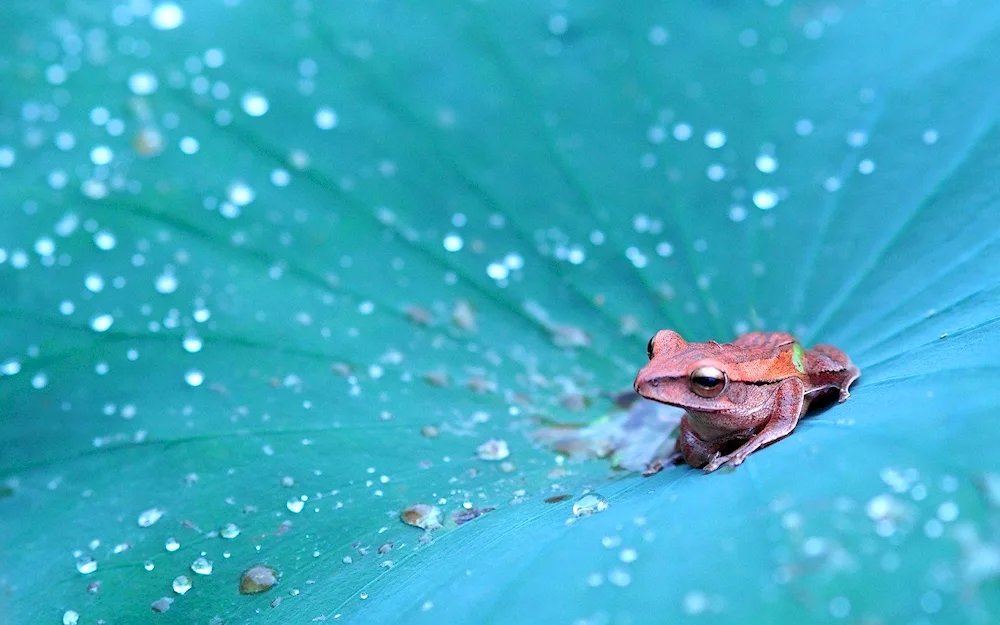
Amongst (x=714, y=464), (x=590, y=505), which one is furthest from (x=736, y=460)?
(x=590, y=505)

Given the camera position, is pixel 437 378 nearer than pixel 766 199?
Yes

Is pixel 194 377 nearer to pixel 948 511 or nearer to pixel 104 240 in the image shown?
pixel 104 240

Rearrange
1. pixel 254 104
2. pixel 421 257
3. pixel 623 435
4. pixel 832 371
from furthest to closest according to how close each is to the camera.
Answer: pixel 254 104
pixel 421 257
pixel 623 435
pixel 832 371

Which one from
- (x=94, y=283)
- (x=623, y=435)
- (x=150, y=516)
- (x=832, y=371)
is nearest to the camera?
(x=832, y=371)

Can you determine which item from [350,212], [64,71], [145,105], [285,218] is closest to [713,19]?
[350,212]

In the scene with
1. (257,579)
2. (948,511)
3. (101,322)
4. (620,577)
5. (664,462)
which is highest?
(948,511)

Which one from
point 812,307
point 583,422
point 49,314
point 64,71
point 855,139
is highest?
point 855,139

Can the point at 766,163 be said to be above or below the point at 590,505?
above

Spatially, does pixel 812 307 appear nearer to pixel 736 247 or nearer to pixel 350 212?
pixel 736 247
